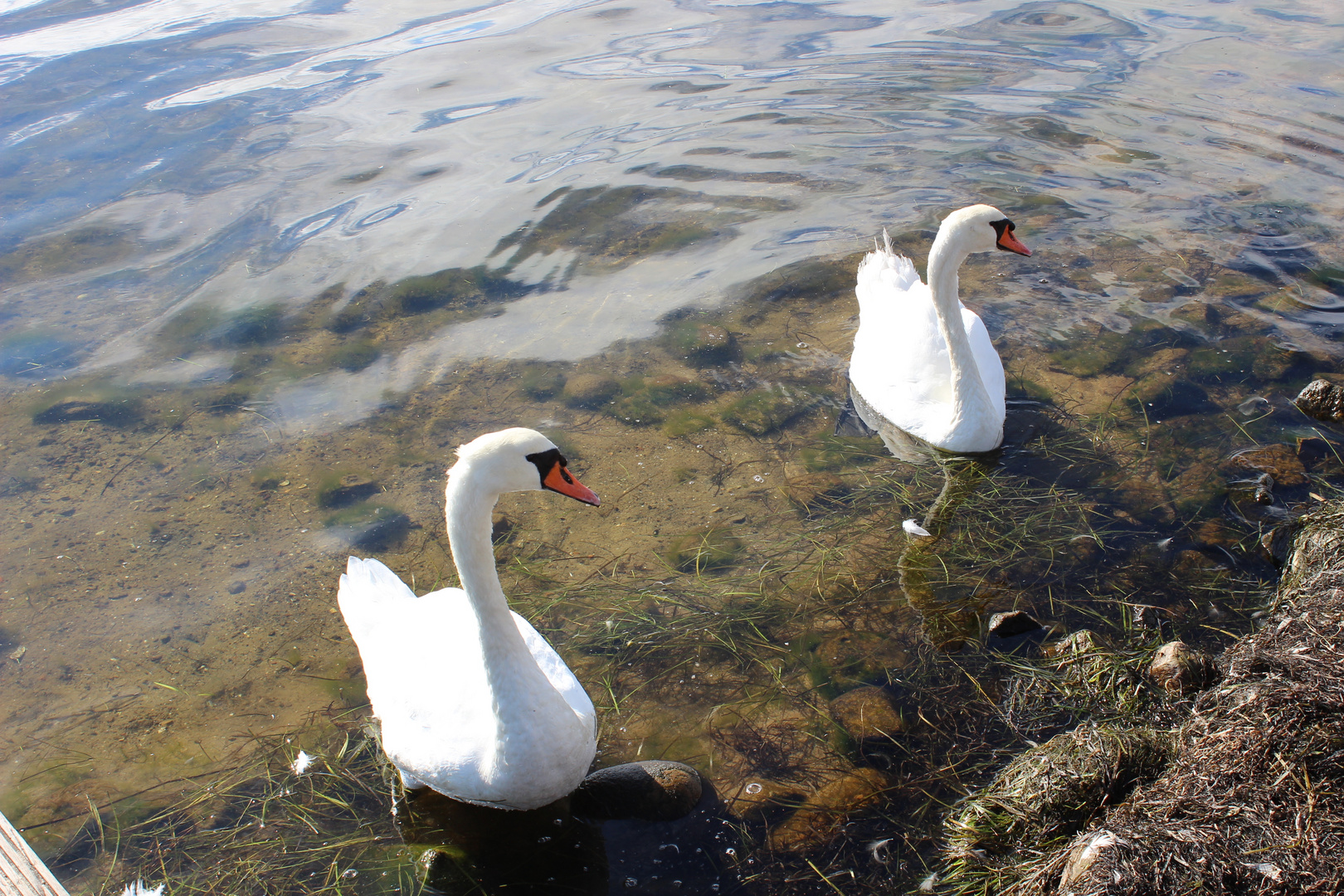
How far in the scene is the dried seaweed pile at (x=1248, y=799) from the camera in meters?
2.75

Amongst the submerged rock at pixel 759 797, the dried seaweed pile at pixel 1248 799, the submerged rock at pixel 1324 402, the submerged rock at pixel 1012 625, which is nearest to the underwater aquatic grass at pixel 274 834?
the submerged rock at pixel 759 797

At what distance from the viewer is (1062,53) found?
12.3 m

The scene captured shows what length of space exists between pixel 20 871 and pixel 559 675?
6.47 feet

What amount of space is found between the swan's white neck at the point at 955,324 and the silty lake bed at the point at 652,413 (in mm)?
452

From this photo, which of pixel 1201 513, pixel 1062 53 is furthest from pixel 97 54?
pixel 1201 513

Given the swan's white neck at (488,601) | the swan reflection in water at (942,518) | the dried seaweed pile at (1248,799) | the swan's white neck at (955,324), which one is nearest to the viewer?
the dried seaweed pile at (1248,799)

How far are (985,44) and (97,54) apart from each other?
1382 centimetres

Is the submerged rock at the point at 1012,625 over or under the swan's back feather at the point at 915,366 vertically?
under

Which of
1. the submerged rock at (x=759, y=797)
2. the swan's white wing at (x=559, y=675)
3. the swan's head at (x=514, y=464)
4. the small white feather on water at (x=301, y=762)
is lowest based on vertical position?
the submerged rock at (x=759, y=797)

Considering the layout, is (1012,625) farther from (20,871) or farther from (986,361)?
(20,871)

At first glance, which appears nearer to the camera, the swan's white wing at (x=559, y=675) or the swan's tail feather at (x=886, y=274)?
the swan's white wing at (x=559, y=675)

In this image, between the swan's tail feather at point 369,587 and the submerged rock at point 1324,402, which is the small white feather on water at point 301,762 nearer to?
the swan's tail feather at point 369,587

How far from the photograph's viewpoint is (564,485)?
11.2 ft

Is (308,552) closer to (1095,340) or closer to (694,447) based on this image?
(694,447)
